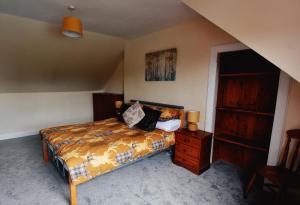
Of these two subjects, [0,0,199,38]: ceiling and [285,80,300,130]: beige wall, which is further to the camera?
[0,0,199,38]: ceiling

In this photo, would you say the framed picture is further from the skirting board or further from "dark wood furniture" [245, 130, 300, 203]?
the skirting board

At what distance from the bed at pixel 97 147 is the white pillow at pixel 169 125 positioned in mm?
72

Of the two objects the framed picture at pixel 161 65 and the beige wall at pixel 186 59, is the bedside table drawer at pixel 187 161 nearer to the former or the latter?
the beige wall at pixel 186 59

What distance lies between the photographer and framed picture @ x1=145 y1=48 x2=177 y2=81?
3.19 meters

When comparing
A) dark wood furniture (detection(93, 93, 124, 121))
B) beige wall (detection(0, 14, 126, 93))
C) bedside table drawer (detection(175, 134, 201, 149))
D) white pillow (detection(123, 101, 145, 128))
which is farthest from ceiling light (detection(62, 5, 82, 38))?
dark wood furniture (detection(93, 93, 124, 121))

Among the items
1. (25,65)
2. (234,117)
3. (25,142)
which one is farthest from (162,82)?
(25,142)

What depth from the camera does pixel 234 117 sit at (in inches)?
112

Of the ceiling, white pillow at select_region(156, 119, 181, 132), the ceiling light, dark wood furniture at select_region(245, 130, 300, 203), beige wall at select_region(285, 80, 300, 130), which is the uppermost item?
the ceiling

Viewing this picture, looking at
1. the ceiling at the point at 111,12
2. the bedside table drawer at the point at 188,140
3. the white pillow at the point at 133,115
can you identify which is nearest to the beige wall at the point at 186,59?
the ceiling at the point at 111,12

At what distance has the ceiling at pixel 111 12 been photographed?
225 cm

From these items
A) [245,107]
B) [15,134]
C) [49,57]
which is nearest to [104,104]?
[49,57]

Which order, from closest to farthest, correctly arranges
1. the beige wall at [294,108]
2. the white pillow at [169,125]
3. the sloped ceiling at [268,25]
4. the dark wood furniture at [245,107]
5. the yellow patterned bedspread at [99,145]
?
the sloped ceiling at [268,25]
the yellow patterned bedspread at [99,145]
the beige wall at [294,108]
the dark wood furniture at [245,107]
the white pillow at [169,125]

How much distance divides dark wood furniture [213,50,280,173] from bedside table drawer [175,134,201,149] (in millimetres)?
548

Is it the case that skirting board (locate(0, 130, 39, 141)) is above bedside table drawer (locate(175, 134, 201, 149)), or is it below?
below
